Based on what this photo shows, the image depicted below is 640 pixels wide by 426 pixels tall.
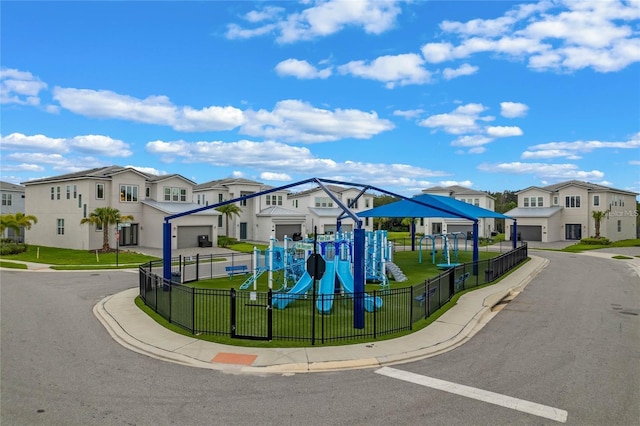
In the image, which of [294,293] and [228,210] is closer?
[294,293]

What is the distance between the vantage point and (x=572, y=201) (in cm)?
5950

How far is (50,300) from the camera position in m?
18.0

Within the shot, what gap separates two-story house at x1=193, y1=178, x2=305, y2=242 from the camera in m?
56.0

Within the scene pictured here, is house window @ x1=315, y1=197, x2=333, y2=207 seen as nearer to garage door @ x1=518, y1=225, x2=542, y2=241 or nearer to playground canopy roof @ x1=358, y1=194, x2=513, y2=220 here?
garage door @ x1=518, y1=225, x2=542, y2=241

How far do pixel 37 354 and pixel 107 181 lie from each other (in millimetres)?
35202

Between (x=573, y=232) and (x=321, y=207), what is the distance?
3513cm

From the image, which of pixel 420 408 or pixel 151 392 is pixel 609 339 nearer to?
pixel 420 408

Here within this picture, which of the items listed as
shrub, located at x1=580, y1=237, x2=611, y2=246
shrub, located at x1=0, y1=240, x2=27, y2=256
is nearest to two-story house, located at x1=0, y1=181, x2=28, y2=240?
shrub, located at x1=0, y1=240, x2=27, y2=256

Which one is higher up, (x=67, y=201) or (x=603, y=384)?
(x=67, y=201)

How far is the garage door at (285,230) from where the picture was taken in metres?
57.5

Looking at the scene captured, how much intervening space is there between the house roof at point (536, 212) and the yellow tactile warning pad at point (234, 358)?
56.7 meters

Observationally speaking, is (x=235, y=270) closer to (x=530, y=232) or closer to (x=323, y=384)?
(x=323, y=384)

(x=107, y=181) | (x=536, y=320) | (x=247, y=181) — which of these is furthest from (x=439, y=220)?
(x=536, y=320)

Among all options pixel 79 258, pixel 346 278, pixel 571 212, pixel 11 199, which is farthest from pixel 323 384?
pixel 11 199
